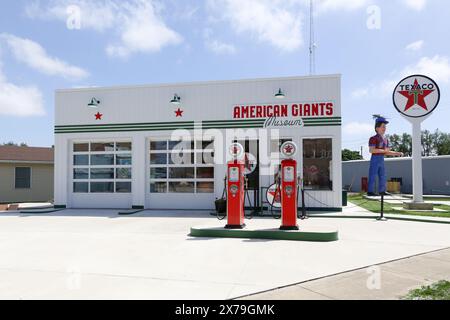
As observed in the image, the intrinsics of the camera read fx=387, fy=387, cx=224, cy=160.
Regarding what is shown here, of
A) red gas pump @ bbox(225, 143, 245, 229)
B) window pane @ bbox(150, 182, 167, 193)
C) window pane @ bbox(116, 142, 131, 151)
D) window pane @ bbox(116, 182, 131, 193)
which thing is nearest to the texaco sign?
red gas pump @ bbox(225, 143, 245, 229)

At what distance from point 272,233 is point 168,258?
2862 mm

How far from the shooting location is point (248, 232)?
28.7 feet

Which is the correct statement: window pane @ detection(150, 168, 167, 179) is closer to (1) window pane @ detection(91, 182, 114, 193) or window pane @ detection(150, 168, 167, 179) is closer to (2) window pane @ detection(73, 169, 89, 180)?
(1) window pane @ detection(91, 182, 114, 193)

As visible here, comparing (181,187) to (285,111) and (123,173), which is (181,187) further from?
(285,111)

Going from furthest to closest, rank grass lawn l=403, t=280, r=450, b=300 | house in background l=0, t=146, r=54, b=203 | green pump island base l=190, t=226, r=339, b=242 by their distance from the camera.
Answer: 1. house in background l=0, t=146, r=54, b=203
2. green pump island base l=190, t=226, r=339, b=242
3. grass lawn l=403, t=280, r=450, b=300

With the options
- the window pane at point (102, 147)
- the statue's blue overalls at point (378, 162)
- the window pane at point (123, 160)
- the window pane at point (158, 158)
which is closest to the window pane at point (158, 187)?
the window pane at point (158, 158)

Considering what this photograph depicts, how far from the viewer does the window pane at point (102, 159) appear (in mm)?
15656

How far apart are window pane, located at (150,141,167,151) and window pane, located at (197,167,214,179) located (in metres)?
1.68

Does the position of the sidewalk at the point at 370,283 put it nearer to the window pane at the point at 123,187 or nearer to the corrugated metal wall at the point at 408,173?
the window pane at the point at 123,187

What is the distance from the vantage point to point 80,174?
1589cm

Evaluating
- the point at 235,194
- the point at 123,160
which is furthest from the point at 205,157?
the point at 235,194

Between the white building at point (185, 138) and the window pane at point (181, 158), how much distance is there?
1.8 inches

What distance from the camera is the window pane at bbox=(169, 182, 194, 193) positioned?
48.8 feet
